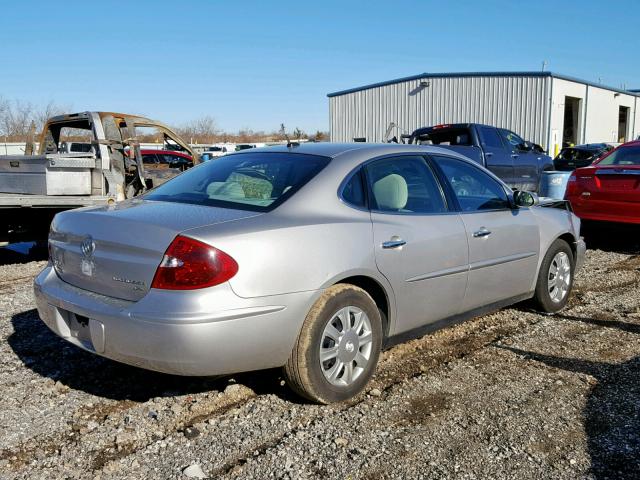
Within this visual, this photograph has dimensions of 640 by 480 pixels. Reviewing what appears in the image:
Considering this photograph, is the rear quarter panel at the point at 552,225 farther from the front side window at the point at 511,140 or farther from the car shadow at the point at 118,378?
the front side window at the point at 511,140

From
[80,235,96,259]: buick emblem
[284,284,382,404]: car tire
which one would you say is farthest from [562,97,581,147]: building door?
[80,235,96,259]: buick emblem

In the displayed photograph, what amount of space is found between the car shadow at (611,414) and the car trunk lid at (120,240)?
222cm

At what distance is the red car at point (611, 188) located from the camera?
8.34 m

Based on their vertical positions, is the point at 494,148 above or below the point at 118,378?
above

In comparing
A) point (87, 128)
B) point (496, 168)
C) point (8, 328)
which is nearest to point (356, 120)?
point (496, 168)

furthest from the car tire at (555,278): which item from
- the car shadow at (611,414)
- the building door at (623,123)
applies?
the building door at (623,123)

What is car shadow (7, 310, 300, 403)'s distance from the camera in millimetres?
3902

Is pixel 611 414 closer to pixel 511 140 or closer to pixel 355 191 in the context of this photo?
pixel 355 191

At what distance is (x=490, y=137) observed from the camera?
12.9 m

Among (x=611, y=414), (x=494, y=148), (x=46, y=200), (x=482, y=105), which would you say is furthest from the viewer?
(x=482, y=105)

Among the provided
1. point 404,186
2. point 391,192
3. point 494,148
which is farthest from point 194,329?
point 494,148

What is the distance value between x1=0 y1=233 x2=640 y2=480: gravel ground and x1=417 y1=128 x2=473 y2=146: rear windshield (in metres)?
8.22

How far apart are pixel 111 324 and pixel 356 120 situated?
28822mm

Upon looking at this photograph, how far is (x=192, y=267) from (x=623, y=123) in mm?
44413
